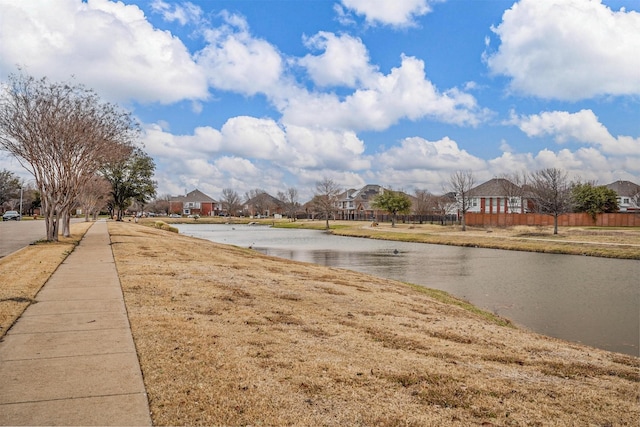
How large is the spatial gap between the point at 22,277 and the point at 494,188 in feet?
302

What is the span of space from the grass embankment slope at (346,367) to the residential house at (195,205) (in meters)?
158

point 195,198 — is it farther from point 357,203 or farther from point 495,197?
point 495,197

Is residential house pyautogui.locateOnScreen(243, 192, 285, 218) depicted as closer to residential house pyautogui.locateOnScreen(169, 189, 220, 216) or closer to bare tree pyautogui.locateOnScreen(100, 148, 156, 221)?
residential house pyautogui.locateOnScreen(169, 189, 220, 216)

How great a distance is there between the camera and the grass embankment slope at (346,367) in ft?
16.2

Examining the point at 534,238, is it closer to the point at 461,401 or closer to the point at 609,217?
the point at 609,217

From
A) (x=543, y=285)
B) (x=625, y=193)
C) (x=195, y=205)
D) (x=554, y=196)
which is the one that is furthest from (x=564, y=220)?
(x=195, y=205)

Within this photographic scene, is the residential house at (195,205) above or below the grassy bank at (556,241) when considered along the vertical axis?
above

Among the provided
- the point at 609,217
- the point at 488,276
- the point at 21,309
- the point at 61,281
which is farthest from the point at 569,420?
the point at 609,217

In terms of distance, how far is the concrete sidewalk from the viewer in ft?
14.8

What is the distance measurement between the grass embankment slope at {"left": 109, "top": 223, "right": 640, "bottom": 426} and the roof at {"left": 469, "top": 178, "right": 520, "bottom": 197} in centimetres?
8445

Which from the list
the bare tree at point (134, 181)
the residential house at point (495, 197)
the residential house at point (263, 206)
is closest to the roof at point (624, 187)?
the residential house at point (495, 197)

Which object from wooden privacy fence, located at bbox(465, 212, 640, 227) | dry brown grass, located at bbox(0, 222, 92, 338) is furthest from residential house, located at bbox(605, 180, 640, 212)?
dry brown grass, located at bbox(0, 222, 92, 338)

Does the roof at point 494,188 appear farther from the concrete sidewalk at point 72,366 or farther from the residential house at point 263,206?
the concrete sidewalk at point 72,366

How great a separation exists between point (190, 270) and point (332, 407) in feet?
36.4
